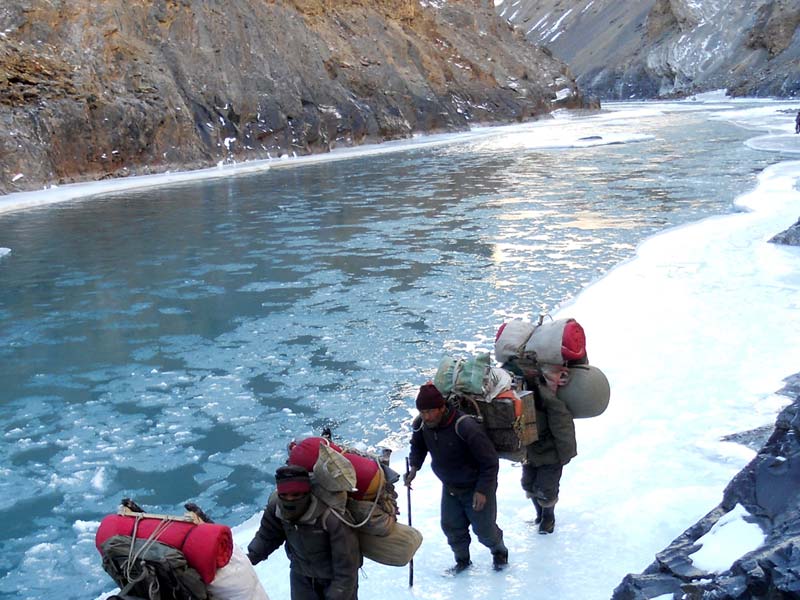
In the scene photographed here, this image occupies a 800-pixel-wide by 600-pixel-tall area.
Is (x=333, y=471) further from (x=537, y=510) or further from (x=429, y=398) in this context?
(x=537, y=510)

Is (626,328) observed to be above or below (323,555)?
below

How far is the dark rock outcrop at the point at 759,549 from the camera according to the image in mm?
3059

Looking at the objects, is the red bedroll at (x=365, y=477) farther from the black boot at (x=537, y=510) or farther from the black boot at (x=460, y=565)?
the black boot at (x=537, y=510)

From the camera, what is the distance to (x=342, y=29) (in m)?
54.3

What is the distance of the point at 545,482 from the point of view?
5.18 metres

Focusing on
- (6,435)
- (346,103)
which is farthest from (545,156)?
(6,435)

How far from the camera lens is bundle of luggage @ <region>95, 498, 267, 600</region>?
10.4 ft

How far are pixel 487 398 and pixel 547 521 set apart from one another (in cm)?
124

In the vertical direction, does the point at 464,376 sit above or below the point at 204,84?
below

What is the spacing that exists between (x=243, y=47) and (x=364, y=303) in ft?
113

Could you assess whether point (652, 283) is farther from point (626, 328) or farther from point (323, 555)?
point (323, 555)

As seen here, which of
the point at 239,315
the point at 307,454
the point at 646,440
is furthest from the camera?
the point at 239,315

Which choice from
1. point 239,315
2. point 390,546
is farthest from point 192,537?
point 239,315

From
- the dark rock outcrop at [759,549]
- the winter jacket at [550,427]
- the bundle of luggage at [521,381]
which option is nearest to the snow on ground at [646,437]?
the dark rock outcrop at [759,549]
